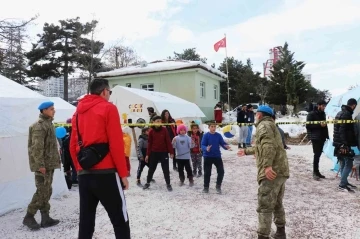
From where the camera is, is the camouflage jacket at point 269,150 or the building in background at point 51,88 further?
the building in background at point 51,88

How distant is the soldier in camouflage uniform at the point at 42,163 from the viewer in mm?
4464

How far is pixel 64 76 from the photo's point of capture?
32.7 m

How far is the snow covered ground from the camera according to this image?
423cm

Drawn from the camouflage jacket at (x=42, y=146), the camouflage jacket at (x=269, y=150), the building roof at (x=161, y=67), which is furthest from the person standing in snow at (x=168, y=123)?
the building roof at (x=161, y=67)

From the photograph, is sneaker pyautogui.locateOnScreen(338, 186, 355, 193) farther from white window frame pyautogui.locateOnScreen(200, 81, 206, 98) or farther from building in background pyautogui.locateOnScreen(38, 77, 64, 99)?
building in background pyautogui.locateOnScreen(38, 77, 64, 99)

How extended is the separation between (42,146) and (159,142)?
2889mm

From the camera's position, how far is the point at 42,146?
178 inches

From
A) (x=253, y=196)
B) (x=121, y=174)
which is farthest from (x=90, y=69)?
(x=121, y=174)

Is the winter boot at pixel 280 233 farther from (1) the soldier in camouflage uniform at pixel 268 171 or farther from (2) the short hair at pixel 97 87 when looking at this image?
(2) the short hair at pixel 97 87

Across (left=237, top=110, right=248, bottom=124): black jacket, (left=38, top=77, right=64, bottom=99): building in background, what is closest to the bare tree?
(left=38, top=77, right=64, bottom=99): building in background

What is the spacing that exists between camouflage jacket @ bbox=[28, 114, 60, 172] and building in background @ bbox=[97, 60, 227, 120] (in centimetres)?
1868

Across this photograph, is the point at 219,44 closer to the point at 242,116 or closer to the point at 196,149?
the point at 242,116

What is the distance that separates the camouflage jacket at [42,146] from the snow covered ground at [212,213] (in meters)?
1.00

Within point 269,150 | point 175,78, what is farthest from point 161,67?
point 269,150
